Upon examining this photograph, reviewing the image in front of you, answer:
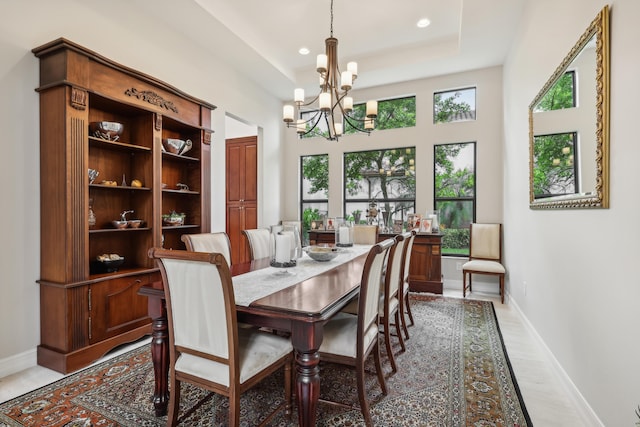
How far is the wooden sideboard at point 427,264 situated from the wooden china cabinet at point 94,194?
3.02 m

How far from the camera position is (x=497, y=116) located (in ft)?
15.1

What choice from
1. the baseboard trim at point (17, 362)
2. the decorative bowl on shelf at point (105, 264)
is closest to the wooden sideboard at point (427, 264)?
the decorative bowl on shelf at point (105, 264)

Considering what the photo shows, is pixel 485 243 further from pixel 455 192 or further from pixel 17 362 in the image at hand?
pixel 17 362

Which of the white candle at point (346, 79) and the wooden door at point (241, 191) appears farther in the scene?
the wooden door at point (241, 191)

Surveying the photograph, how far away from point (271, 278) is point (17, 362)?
2.04 metres

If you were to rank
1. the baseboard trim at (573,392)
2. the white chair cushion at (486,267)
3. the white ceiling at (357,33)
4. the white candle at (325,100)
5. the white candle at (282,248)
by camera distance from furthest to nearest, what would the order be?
the white chair cushion at (486,267) → the white ceiling at (357,33) → the white candle at (325,100) → the white candle at (282,248) → the baseboard trim at (573,392)

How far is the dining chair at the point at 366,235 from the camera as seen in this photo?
4.07 m

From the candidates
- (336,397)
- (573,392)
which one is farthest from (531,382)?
(336,397)

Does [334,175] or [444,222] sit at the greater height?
[334,175]

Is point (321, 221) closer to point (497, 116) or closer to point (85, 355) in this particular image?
point (497, 116)

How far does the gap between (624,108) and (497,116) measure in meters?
3.47

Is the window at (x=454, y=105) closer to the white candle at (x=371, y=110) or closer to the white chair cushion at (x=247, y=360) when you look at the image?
the white candle at (x=371, y=110)

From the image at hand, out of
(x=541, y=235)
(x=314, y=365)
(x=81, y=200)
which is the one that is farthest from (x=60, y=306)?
(x=541, y=235)

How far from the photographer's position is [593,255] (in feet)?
5.76
